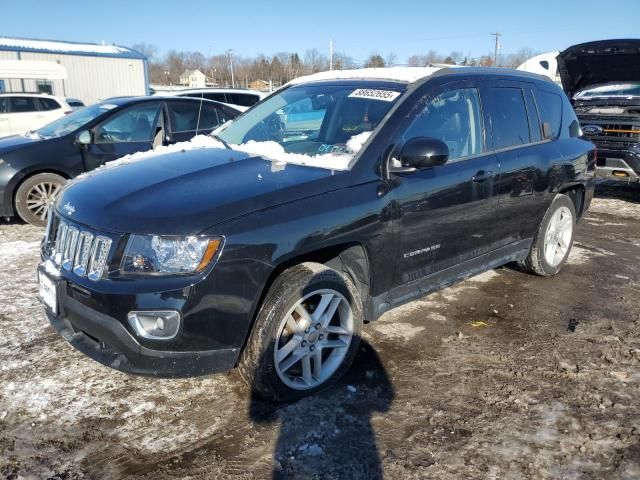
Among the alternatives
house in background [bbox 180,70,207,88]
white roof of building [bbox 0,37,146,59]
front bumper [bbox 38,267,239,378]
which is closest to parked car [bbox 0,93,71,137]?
front bumper [bbox 38,267,239,378]

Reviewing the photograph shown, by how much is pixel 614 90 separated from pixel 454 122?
729cm

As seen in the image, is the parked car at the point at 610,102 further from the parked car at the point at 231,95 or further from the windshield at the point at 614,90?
the parked car at the point at 231,95

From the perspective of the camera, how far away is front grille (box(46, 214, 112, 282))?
→ 2566 mm

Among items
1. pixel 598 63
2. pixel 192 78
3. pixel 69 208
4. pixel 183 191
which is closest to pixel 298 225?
pixel 183 191

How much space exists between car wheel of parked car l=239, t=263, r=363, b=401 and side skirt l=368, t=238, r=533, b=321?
0.71 ft

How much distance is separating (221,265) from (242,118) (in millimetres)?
2128

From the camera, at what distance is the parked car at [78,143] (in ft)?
21.0

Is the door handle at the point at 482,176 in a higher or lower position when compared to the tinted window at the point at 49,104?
lower

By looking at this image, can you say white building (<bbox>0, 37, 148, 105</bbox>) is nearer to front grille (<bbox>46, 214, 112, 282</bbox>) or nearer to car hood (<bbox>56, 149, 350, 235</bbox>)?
car hood (<bbox>56, 149, 350, 235</bbox>)

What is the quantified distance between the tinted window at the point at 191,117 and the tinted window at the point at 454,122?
424cm

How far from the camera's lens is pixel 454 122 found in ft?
12.3

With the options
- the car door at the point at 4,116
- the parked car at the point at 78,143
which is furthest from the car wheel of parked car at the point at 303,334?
the car door at the point at 4,116

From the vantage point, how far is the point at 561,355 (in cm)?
360

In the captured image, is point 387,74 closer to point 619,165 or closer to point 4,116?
point 619,165
